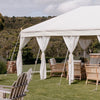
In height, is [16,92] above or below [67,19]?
below

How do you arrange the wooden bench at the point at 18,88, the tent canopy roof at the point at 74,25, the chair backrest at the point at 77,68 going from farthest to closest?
the chair backrest at the point at 77,68
the tent canopy roof at the point at 74,25
the wooden bench at the point at 18,88

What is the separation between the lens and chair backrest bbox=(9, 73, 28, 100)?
4375mm

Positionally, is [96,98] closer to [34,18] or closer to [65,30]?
[65,30]

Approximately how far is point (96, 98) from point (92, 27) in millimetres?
3300

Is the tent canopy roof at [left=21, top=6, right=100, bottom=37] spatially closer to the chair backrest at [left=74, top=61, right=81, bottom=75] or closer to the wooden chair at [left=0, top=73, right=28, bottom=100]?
the chair backrest at [left=74, top=61, right=81, bottom=75]

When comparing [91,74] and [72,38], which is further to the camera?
[72,38]

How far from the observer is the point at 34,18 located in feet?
160

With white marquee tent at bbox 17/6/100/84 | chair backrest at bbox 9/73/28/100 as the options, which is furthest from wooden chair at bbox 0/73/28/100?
white marquee tent at bbox 17/6/100/84

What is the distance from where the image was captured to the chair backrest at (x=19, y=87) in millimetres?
4375

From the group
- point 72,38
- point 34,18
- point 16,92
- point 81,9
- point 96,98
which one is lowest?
point 96,98

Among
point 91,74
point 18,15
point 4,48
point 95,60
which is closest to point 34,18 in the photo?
point 18,15

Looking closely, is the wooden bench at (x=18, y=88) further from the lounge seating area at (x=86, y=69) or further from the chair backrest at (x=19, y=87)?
the lounge seating area at (x=86, y=69)

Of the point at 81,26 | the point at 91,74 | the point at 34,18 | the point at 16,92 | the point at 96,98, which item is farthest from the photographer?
the point at 34,18

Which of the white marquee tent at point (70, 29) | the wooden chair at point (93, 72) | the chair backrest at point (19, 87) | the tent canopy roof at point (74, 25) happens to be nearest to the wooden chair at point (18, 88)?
the chair backrest at point (19, 87)
